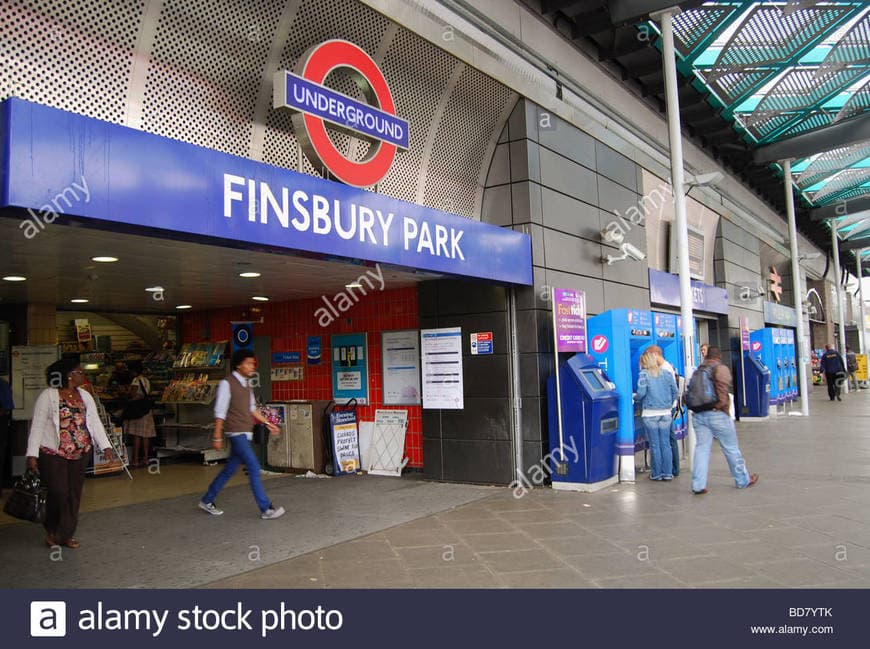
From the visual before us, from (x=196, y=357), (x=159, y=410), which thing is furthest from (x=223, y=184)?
(x=159, y=410)

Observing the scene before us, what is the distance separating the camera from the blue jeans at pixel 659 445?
7.37 metres

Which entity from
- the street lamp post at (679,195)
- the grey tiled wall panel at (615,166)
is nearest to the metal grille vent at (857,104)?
the grey tiled wall panel at (615,166)

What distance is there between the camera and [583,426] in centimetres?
694

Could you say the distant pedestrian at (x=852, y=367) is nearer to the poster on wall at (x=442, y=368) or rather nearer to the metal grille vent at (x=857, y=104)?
the metal grille vent at (x=857, y=104)

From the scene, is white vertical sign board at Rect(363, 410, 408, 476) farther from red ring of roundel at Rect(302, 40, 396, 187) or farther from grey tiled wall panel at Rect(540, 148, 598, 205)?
red ring of roundel at Rect(302, 40, 396, 187)

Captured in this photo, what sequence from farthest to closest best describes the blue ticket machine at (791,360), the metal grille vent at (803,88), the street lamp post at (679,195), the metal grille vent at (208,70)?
the blue ticket machine at (791,360)
the metal grille vent at (803,88)
the street lamp post at (679,195)
the metal grille vent at (208,70)

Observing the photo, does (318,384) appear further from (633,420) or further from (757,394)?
(757,394)

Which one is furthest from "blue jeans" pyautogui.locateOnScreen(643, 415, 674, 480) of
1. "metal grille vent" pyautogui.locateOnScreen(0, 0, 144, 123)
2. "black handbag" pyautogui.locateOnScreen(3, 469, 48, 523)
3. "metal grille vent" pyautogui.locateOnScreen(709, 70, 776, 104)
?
"metal grille vent" pyautogui.locateOnScreen(709, 70, 776, 104)

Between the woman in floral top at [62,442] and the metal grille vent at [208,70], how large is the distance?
211cm

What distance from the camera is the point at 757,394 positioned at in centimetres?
1426

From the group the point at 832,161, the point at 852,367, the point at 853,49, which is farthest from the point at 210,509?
the point at 852,367

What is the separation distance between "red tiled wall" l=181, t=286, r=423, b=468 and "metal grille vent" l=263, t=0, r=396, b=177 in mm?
2745

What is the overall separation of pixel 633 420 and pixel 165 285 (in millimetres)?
5646

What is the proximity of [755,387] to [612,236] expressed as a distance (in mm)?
7286
